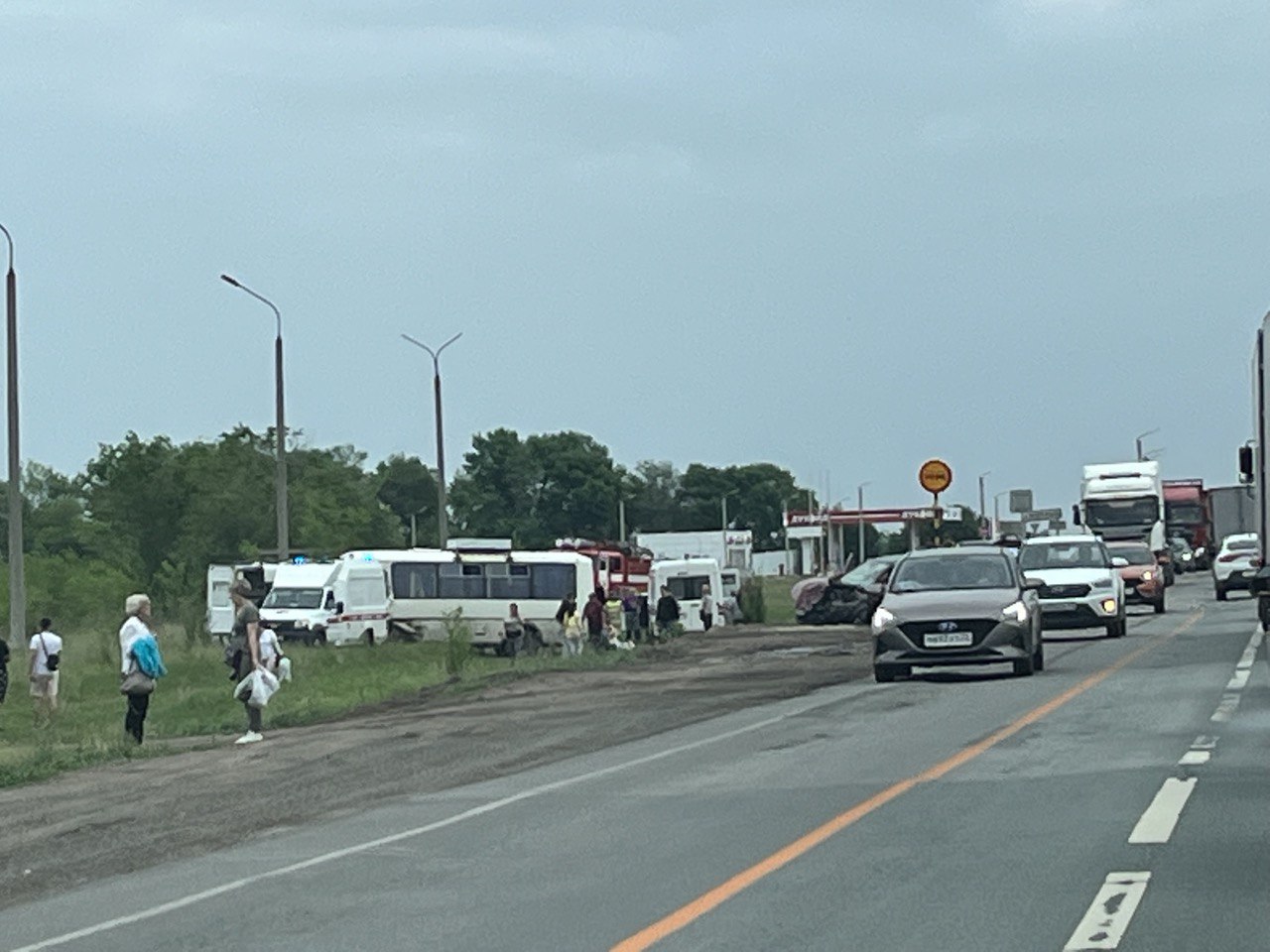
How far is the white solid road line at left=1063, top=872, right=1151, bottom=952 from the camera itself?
9.10 m

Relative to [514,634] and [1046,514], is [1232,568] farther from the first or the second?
[1046,514]

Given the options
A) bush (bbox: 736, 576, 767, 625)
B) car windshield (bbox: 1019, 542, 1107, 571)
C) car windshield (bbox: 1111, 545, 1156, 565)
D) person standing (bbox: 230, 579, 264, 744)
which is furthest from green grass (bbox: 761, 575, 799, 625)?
person standing (bbox: 230, 579, 264, 744)

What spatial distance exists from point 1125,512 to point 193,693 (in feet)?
120

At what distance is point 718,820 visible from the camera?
1422 centimetres

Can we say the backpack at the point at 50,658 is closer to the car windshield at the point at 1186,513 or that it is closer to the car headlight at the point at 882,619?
the car headlight at the point at 882,619

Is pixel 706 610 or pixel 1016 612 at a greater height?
pixel 706 610

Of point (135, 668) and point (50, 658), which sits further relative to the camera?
point (50, 658)

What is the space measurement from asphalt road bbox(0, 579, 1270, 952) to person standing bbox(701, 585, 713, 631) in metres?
43.0

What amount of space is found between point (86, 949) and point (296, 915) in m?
1.01

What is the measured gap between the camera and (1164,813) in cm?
1326

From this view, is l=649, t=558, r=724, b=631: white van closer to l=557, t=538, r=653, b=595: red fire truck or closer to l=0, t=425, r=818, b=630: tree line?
l=557, t=538, r=653, b=595: red fire truck

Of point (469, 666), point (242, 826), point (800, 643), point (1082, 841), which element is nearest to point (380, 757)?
point (242, 826)

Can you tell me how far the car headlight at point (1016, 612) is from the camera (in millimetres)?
27750

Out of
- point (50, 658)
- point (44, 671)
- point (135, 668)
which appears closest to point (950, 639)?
point (135, 668)
